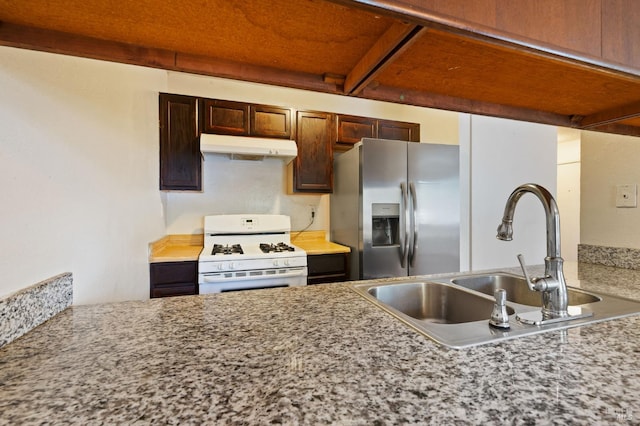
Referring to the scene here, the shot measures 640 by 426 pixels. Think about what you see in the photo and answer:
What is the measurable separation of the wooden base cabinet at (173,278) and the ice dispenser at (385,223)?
1.36 metres

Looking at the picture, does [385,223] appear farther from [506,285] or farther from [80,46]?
[80,46]

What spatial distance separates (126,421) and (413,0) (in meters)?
0.76

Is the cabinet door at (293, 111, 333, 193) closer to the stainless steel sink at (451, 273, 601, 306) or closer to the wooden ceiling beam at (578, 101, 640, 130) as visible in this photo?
the stainless steel sink at (451, 273, 601, 306)

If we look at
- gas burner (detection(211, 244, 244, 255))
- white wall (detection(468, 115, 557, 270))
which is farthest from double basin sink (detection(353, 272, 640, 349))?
white wall (detection(468, 115, 557, 270))

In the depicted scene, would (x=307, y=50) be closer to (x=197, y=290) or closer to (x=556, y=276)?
(x=556, y=276)

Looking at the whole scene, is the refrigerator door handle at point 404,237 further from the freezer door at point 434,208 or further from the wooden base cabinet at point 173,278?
the wooden base cabinet at point 173,278

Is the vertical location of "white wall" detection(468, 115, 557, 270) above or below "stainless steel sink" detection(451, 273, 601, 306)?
above

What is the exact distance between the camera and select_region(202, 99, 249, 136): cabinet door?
2.28 meters

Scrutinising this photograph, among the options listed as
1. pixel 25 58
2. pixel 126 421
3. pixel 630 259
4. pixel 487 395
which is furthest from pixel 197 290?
pixel 630 259

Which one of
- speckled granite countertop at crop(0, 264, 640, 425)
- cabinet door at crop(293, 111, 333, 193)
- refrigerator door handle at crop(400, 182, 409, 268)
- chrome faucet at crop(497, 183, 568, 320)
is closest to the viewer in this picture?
speckled granite countertop at crop(0, 264, 640, 425)

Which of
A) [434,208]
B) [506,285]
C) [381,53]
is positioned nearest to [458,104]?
[381,53]

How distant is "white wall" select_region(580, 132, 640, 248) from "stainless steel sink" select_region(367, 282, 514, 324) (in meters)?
1.14

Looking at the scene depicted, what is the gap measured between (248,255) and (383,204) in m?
1.10

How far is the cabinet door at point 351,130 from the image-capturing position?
2.62m
